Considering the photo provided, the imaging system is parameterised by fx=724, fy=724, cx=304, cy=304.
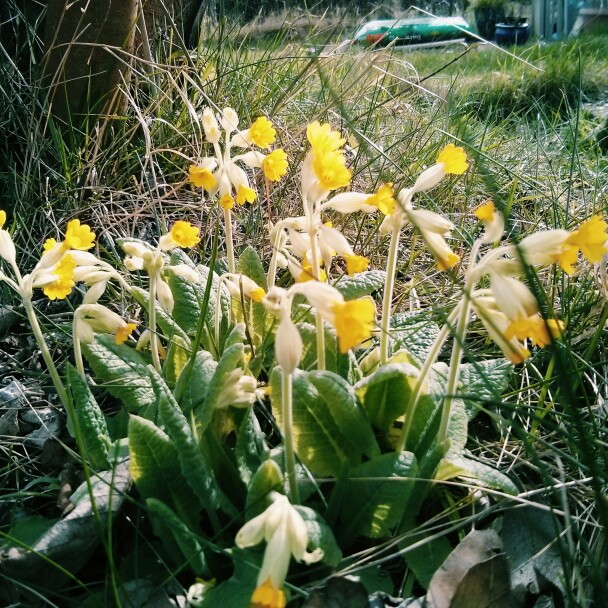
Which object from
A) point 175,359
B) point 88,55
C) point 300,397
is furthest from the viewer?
point 88,55

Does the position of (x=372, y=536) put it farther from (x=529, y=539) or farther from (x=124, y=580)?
(x=124, y=580)

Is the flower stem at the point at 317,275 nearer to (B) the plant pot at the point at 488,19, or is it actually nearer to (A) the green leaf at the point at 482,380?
(A) the green leaf at the point at 482,380

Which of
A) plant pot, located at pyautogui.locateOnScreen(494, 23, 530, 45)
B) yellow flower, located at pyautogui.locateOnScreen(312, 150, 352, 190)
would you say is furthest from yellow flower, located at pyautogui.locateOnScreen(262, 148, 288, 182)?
plant pot, located at pyautogui.locateOnScreen(494, 23, 530, 45)

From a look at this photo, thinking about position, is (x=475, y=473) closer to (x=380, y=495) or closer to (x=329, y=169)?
(x=380, y=495)

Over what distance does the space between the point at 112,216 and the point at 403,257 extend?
0.79 meters

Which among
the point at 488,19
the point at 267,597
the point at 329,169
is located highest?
the point at 329,169

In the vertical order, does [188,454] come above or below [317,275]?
below

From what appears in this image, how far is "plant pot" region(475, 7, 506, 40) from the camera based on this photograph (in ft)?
Result: 26.1

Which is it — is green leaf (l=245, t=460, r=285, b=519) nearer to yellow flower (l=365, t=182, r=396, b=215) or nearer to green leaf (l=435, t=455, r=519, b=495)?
green leaf (l=435, t=455, r=519, b=495)

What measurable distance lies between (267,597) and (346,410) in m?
0.34

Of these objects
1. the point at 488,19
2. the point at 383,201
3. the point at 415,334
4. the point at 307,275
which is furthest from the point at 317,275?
the point at 488,19

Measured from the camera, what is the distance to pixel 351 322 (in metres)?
0.80

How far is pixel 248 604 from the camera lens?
894mm

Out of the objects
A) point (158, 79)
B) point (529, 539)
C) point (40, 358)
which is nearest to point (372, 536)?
point (529, 539)
